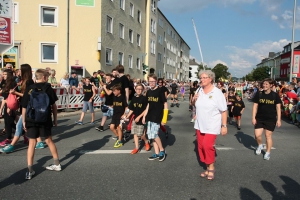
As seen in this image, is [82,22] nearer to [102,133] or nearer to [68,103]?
[68,103]

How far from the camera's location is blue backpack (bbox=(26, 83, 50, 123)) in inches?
164

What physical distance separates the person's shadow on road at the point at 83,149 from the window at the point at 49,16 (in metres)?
16.8

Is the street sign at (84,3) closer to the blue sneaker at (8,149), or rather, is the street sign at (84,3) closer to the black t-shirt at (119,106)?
the black t-shirt at (119,106)

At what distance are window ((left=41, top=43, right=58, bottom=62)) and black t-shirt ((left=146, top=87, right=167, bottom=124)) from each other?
17.9 metres

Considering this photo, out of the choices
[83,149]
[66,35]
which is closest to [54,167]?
[83,149]

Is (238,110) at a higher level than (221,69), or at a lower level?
lower

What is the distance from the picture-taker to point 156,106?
5.31m

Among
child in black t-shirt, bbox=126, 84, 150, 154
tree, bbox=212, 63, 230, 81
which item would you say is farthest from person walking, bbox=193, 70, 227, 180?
tree, bbox=212, 63, 230, 81

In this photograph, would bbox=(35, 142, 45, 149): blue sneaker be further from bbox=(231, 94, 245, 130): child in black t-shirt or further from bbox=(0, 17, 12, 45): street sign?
bbox=(231, 94, 245, 130): child in black t-shirt

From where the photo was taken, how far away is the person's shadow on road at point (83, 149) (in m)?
5.23

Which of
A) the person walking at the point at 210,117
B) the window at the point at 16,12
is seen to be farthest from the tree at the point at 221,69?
the person walking at the point at 210,117

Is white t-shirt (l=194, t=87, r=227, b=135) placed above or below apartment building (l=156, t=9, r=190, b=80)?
below

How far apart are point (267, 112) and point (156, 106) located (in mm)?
2410

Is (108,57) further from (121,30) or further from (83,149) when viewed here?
(83,149)
